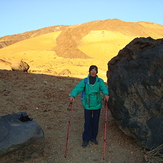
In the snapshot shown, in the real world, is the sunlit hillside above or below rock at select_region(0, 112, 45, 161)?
below

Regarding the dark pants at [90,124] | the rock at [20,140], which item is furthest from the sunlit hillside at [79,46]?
the rock at [20,140]

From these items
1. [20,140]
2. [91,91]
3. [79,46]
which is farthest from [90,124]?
[79,46]

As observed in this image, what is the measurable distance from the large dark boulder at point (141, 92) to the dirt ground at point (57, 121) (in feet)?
1.74

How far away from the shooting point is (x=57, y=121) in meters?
7.14

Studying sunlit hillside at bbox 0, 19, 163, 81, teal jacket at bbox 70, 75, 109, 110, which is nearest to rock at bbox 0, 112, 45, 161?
teal jacket at bbox 70, 75, 109, 110

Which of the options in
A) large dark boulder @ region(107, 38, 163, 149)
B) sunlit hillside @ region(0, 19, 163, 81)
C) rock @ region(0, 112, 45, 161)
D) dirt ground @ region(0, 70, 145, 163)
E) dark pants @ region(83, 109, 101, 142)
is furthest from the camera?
sunlit hillside @ region(0, 19, 163, 81)

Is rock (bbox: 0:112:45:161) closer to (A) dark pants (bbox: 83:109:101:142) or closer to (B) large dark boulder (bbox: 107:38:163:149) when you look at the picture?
(A) dark pants (bbox: 83:109:101:142)

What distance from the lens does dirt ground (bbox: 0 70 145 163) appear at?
16.4 feet

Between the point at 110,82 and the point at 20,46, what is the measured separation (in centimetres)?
4135

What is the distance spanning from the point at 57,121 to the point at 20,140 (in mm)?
2826

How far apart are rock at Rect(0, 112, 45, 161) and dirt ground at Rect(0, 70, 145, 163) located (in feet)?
0.90

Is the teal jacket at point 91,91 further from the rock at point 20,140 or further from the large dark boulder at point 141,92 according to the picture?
the rock at point 20,140

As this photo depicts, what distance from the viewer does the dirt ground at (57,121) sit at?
16.4ft

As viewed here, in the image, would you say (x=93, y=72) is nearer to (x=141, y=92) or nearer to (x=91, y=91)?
(x=91, y=91)
